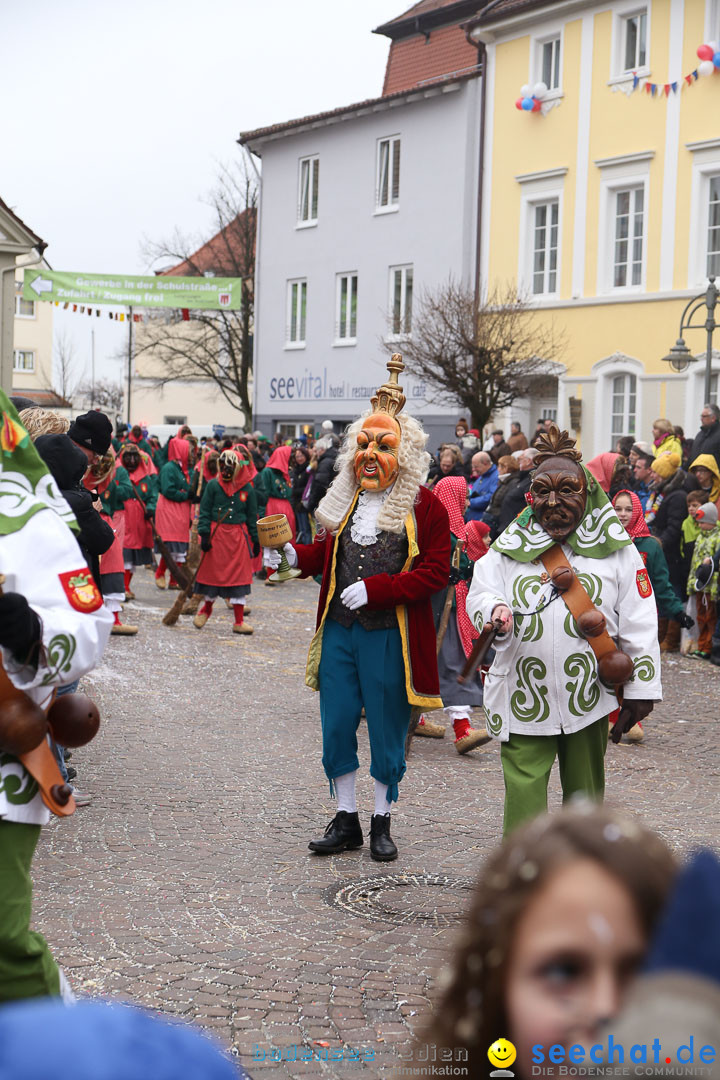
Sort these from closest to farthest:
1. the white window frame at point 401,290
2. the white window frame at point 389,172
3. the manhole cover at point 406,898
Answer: the manhole cover at point 406,898, the white window frame at point 401,290, the white window frame at point 389,172

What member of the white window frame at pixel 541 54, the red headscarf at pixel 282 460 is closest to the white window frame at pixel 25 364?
the white window frame at pixel 541 54

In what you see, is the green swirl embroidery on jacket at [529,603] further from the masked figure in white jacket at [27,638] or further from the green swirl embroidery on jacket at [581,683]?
the masked figure in white jacket at [27,638]

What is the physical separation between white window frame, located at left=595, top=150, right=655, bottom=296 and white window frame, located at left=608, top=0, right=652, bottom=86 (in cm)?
150

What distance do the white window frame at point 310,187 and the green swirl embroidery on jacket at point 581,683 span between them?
29.8m

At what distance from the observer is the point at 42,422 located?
6543 millimetres

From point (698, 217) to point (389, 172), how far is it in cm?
968

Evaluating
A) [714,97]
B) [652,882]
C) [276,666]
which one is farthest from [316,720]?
[714,97]

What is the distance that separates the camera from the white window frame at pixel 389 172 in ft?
100

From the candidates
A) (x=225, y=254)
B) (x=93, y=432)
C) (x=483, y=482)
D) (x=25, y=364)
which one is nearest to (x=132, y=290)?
(x=483, y=482)

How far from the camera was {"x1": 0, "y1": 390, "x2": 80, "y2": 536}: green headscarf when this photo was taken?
120 inches

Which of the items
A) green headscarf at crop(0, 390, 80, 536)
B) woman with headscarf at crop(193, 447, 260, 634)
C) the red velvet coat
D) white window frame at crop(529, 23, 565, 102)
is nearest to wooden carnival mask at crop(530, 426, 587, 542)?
the red velvet coat

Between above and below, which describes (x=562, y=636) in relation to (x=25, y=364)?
below

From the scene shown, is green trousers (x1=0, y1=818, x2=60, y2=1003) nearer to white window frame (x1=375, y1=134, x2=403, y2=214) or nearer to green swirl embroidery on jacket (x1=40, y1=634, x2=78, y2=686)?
green swirl embroidery on jacket (x1=40, y1=634, x2=78, y2=686)

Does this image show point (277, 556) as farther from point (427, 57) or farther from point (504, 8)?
point (427, 57)
